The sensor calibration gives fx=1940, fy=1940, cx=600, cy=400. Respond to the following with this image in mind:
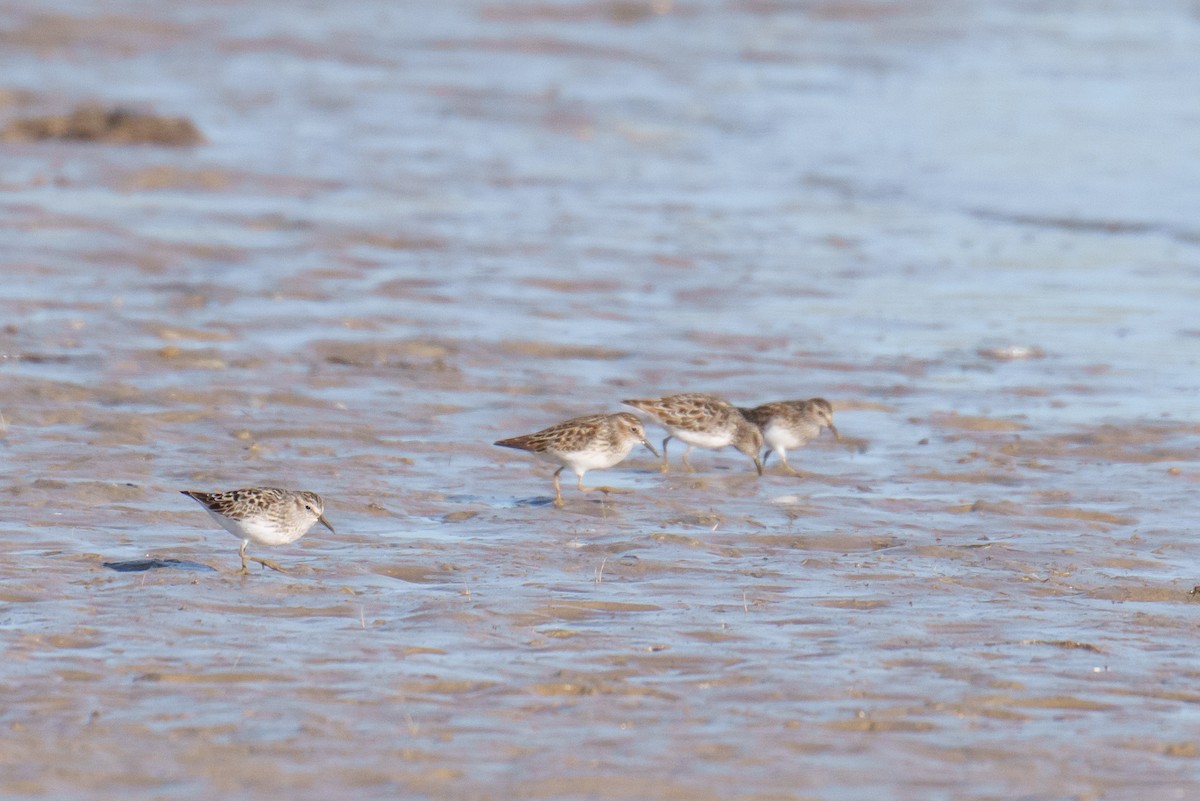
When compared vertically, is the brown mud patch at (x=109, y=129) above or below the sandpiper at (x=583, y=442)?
above

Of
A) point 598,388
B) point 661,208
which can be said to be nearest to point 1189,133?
point 661,208

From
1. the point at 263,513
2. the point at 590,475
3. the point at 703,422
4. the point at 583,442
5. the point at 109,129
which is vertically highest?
the point at 109,129

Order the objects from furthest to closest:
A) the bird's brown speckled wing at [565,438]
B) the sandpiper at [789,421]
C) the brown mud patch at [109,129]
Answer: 1. the brown mud patch at [109,129]
2. the sandpiper at [789,421]
3. the bird's brown speckled wing at [565,438]

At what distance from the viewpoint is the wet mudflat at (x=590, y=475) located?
24.3ft

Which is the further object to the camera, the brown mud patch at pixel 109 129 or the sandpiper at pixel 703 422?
the brown mud patch at pixel 109 129

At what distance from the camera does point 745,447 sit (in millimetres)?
12664

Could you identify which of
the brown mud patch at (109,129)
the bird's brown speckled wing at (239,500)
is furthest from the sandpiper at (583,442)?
the brown mud patch at (109,129)

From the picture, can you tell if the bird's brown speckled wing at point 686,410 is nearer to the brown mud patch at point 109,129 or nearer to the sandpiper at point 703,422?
the sandpiper at point 703,422

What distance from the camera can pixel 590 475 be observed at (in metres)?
12.9

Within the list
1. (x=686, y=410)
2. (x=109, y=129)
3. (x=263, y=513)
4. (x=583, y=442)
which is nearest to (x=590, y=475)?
(x=686, y=410)

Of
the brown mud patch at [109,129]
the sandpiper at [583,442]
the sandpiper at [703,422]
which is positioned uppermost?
the brown mud patch at [109,129]

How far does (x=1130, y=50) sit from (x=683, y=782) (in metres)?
37.0

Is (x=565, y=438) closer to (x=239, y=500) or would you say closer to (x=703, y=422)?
(x=703, y=422)

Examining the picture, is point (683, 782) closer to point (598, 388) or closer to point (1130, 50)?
point (598, 388)
